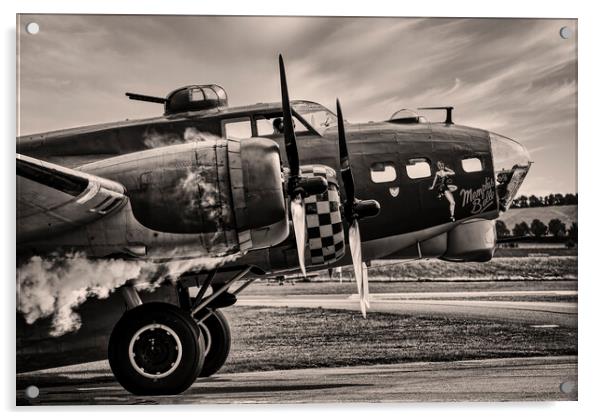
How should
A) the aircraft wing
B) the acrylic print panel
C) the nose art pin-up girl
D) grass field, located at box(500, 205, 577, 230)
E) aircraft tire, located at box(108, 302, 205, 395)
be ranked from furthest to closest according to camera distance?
grass field, located at box(500, 205, 577, 230) < the nose art pin-up girl < the acrylic print panel < aircraft tire, located at box(108, 302, 205, 395) < the aircraft wing

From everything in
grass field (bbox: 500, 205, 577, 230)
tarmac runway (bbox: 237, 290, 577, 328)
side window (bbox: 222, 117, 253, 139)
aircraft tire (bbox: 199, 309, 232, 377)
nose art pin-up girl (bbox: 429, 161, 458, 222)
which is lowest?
aircraft tire (bbox: 199, 309, 232, 377)

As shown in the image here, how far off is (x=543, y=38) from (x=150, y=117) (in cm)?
327

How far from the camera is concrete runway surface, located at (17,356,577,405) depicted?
18.2 feet

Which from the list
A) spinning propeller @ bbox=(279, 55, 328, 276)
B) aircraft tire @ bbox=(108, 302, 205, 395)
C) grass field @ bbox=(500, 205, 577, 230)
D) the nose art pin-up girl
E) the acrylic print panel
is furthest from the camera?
grass field @ bbox=(500, 205, 577, 230)

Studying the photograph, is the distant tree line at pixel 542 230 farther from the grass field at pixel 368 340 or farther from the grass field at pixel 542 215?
the grass field at pixel 368 340

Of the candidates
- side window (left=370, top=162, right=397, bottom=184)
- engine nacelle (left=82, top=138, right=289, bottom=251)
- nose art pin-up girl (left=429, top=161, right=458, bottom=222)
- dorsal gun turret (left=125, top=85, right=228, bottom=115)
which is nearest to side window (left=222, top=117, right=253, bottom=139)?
dorsal gun turret (left=125, top=85, right=228, bottom=115)

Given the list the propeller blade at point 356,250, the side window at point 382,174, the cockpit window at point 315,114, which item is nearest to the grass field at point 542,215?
the side window at point 382,174

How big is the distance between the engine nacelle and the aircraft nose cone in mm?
1912

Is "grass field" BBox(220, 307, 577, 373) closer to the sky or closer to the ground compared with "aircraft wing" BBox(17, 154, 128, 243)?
closer to the ground

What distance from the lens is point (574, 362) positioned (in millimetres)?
5777

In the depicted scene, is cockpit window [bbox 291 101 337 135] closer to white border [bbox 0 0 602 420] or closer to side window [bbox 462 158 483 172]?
white border [bbox 0 0 602 420]
